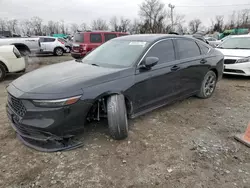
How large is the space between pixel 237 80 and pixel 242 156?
15.9 feet

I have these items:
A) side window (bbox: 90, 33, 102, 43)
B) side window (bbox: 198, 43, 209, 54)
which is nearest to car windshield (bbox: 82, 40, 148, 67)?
side window (bbox: 198, 43, 209, 54)

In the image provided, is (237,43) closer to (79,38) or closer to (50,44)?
(79,38)

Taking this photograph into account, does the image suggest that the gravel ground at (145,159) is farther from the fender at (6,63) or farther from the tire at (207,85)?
the fender at (6,63)

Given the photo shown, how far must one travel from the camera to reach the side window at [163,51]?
3554 mm

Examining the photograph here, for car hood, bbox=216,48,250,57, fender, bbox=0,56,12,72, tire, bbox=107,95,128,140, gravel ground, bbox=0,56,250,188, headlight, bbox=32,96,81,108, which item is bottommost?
gravel ground, bbox=0,56,250,188

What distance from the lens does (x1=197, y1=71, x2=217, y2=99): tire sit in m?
4.66

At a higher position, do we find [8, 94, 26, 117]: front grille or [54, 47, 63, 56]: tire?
[54, 47, 63, 56]: tire

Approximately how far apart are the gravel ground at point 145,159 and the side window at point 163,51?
3.59 ft

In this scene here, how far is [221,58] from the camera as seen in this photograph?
16.5 ft

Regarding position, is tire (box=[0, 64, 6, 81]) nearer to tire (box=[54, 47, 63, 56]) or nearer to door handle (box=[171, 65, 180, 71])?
door handle (box=[171, 65, 180, 71])

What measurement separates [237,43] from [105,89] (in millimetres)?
6891

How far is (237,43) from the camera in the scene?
7738 millimetres

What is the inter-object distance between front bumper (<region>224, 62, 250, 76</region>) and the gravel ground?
3.51 meters

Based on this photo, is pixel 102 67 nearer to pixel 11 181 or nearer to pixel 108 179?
pixel 108 179
